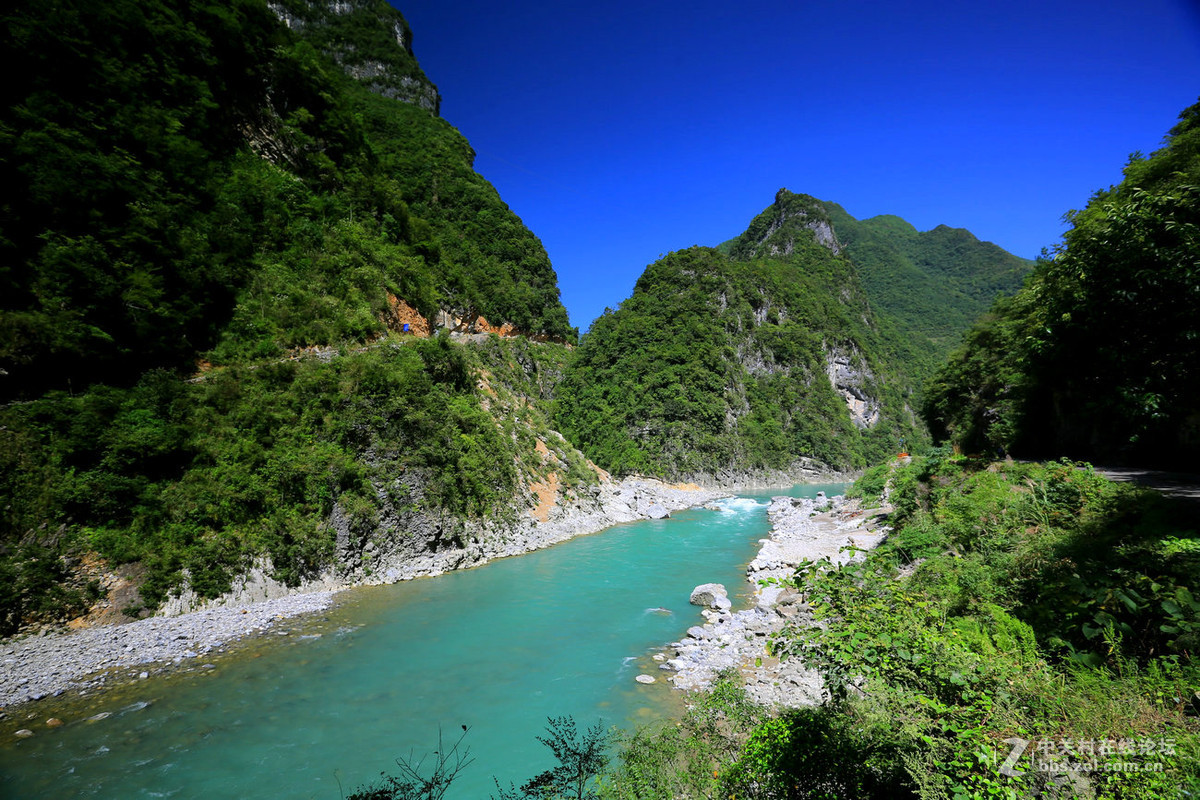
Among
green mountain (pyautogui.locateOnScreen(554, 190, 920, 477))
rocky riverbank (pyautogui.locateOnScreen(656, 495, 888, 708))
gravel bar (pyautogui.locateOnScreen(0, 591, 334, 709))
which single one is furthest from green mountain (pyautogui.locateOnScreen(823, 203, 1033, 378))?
gravel bar (pyautogui.locateOnScreen(0, 591, 334, 709))

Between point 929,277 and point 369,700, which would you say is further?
point 929,277

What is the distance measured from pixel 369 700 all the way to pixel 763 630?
852cm

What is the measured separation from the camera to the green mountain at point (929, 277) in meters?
106

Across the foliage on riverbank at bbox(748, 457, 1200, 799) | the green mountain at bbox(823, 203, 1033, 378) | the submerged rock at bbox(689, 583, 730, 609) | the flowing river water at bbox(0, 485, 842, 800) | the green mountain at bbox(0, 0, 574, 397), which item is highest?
the green mountain at bbox(823, 203, 1033, 378)

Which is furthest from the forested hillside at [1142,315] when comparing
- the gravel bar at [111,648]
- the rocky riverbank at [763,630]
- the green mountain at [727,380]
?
the green mountain at [727,380]

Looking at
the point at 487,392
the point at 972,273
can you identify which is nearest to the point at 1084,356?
the point at 487,392

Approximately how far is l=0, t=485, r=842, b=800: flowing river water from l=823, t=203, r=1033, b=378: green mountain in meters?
103

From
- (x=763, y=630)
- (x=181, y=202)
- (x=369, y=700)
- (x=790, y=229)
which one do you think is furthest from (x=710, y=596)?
(x=790, y=229)

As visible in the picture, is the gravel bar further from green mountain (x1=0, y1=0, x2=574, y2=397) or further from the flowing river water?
green mountain (x1=0, y1=0, x2=574, y2=397)

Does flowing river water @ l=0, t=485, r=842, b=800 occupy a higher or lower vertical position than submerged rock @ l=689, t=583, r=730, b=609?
higher

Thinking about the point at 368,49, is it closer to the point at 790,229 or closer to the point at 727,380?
the point at 727,380

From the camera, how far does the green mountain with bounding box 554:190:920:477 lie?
1811 inches

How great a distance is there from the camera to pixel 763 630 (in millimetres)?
10531

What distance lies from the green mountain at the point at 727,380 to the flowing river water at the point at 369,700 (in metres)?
30.3
